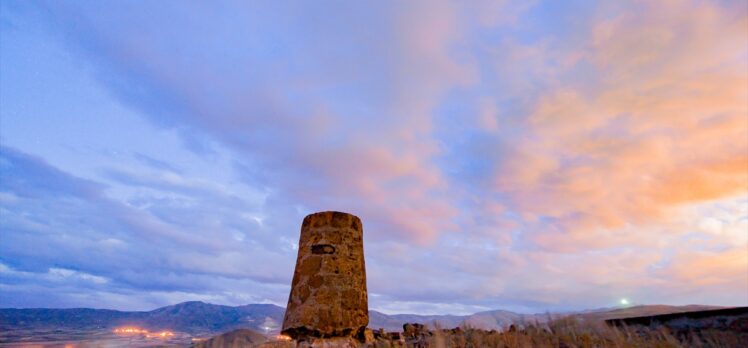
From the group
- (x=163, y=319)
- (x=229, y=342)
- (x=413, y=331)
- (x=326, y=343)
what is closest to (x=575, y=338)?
(x=413, y=331)

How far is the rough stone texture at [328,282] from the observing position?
26.8 feet

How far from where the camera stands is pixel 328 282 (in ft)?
27.7

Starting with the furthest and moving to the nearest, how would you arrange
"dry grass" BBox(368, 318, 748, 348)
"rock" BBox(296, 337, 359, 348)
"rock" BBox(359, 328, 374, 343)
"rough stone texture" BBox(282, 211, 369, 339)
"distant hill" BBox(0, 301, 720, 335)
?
"distant hill" BBox(0, 301, 720, 335) → "rock" BBox(359, 328, 374, 343) → "dry grass" BBox(368, 318, 748, 348) → "rough stone texture" BBox(282, 211, 369, 339) → "rock" BBox(296, 337, 359, 348)

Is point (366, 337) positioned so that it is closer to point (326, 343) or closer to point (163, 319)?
point (326, 343)

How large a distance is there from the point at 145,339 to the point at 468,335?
97776 millimetres

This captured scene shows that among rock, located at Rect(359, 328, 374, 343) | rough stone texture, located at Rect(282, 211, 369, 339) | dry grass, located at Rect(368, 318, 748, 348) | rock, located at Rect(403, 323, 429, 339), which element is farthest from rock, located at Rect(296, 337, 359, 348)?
rock, located at Rect(403, 323, 429, 339)

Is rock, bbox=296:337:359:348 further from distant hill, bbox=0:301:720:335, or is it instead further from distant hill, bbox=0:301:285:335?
distant hill, bbox=0:301:285:335

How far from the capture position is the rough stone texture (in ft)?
26.8

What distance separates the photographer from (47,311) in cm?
14575

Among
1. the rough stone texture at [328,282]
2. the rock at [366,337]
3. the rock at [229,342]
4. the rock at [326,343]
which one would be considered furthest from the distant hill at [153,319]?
the rock at [326,343]

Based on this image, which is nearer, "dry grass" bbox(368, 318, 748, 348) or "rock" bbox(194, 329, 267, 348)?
"rock" bbox(194, 329, 267, 348)

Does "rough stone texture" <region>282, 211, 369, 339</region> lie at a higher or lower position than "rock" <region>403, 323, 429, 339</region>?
higher

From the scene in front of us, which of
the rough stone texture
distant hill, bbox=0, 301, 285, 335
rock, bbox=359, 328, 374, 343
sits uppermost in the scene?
the rough stone texture

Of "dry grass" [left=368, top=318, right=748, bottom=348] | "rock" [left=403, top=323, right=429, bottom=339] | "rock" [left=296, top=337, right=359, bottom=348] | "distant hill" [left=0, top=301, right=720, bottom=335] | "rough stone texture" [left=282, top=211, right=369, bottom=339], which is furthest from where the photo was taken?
"distant hill" [left=0, top=301, right=720, bottom=335]
